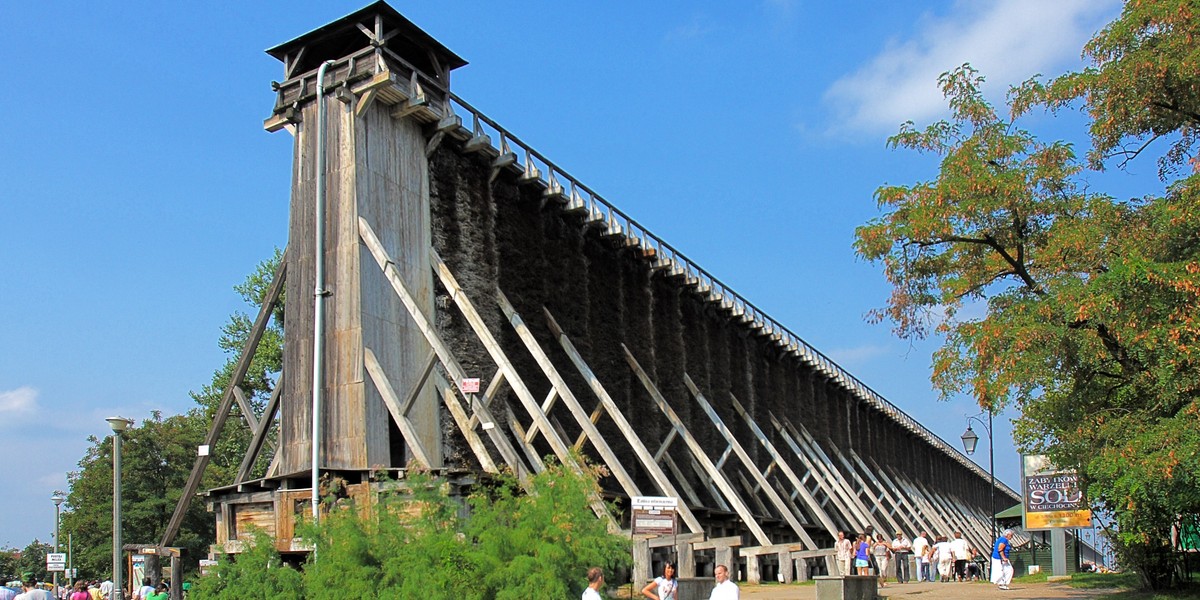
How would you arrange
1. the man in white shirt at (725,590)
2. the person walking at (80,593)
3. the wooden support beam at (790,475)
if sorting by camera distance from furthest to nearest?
the wooden support beam at (790,475)
the person walking at (80,593)
the man in white shirt at (725,590)

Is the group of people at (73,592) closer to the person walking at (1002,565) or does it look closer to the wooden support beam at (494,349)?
the wooden support beam at (494,349)

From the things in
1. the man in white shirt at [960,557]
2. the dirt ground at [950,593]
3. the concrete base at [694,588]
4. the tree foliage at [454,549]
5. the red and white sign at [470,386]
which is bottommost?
the man in white shirt at [960,557]

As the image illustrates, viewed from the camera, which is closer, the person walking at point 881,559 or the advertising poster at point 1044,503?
the person walking at point 881,559

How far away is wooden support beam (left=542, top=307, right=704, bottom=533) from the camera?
21109 mm

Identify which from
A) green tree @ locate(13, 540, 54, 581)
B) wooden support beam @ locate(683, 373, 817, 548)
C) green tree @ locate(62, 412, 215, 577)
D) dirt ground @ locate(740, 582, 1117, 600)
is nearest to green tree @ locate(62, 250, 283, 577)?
green tree @ locate(62, 412, 215, 577)

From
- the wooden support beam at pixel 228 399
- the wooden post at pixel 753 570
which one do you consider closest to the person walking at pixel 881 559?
the wooden post at pixel 753 570

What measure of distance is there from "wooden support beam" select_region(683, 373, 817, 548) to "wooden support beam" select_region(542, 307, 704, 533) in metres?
2.38

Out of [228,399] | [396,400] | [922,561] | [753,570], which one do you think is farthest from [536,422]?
[922,561]

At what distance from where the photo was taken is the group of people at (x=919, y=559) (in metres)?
21.7

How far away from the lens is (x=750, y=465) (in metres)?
29.6

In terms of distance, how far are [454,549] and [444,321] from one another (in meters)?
10.1

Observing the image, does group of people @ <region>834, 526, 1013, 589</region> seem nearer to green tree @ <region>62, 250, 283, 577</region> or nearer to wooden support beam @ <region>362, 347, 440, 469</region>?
wooden support beam @ <region>362, 347, 440, 469</region>

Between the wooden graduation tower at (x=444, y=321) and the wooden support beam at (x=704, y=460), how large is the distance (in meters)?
0.07

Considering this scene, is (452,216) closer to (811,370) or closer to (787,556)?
(787,556)
